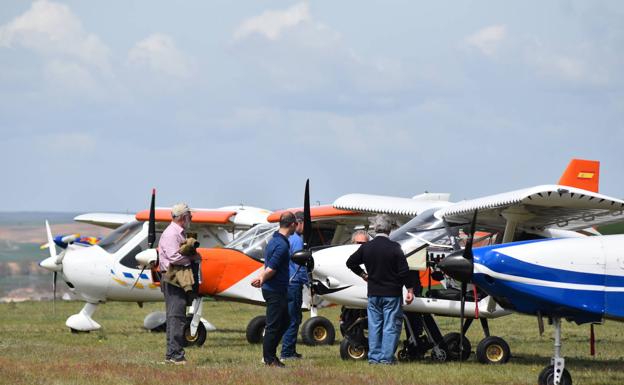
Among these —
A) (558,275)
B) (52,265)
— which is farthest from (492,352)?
(52,265)

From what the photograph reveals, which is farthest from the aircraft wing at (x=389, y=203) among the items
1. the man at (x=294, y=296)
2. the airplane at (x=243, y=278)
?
the man at (x=294, y=296)

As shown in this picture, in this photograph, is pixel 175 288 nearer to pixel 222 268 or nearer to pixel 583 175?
pixel 222 268

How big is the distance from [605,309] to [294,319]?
12.3 feet

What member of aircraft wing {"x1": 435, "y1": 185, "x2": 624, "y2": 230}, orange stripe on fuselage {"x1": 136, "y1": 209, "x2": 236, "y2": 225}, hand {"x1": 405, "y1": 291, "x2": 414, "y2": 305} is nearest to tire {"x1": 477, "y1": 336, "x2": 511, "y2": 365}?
hand {"x1": 405, "y1": 291, "x2": 414, "y2": 305}

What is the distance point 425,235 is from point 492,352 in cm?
155

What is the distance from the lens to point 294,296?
41.7 ft

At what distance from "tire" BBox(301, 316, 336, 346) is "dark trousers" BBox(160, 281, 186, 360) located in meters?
3.24

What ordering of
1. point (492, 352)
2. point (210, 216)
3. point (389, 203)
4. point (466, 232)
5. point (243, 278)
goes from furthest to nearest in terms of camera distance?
point (210, 216), point (389, 203), point (243, 278), point (466, 232), point (492, 352)

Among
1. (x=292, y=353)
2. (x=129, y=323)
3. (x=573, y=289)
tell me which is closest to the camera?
(x=573, y=289)

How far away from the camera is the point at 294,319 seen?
12484mm

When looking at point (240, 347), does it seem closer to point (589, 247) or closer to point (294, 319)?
point (294, 319)

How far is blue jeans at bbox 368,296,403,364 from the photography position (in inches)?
448

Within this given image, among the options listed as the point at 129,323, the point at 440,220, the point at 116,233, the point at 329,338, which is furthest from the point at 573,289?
the point at 129,323

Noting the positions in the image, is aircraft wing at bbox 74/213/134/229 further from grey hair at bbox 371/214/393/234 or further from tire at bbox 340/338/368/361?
grey hair at bbox 371/214/393/234
